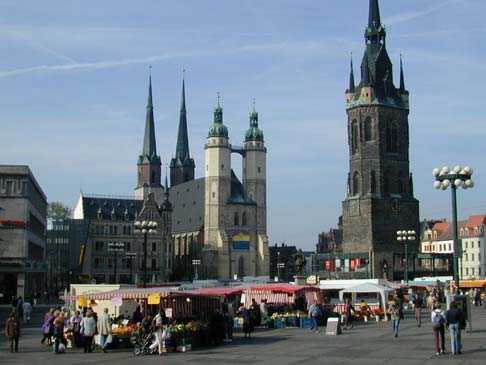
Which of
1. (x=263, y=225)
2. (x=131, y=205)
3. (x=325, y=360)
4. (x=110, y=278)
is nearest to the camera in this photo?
(x=325, y=360)

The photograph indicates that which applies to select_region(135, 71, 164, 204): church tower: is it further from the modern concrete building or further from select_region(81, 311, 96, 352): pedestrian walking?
select_region(81, 311, 96, 352): pedestrian walking

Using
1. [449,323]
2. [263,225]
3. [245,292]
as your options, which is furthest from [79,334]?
[263,225]

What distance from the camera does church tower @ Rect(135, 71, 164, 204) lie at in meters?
158

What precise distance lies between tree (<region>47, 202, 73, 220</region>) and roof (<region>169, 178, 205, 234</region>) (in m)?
23.6

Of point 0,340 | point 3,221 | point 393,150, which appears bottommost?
point 0,340

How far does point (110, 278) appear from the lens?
402ft

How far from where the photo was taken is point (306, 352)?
24562mm

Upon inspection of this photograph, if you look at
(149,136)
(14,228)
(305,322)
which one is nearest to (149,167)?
(149,136)

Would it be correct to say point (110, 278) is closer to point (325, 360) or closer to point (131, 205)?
point (131, 205)

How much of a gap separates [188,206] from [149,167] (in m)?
13.5

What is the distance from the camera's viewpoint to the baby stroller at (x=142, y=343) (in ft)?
82.9

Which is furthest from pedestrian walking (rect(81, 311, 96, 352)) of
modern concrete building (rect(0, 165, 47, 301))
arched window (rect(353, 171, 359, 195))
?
arched window (rect(353, 171, 359, 195))

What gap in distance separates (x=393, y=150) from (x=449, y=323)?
90040mm

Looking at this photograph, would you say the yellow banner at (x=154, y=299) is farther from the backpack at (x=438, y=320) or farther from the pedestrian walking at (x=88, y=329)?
the backpack at (x=438, y=320)
